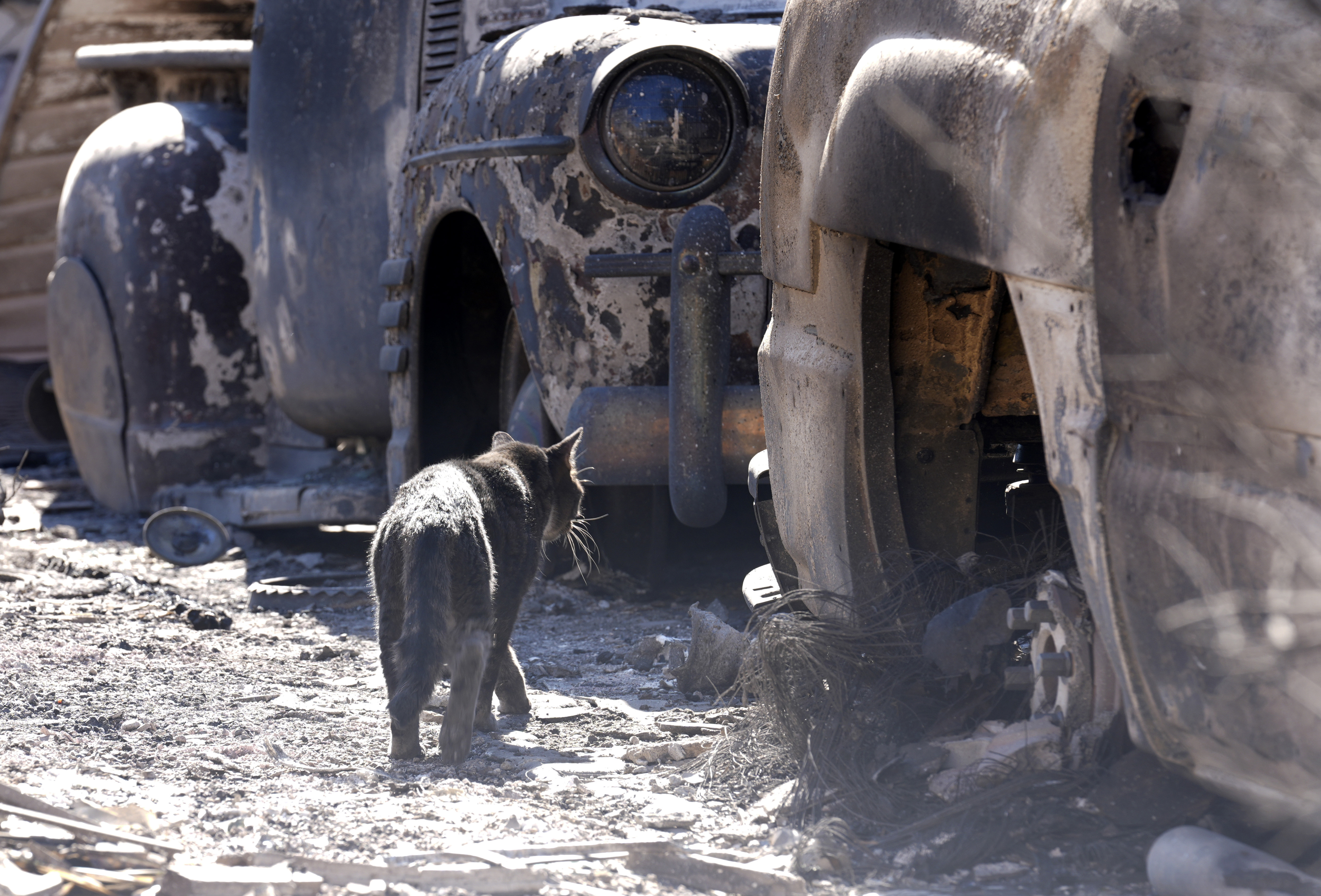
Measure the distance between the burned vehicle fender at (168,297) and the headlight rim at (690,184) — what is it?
2959mm

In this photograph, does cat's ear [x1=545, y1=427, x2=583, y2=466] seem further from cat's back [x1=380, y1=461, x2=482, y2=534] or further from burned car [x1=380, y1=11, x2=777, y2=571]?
cat's back [x1=380, y1=461, x2=482, y2=534]

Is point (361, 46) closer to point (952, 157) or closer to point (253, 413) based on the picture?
point (253, 413)

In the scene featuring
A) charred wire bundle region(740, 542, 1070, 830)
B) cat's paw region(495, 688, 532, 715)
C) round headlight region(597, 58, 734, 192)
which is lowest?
cat's paw region(495, 688, 532, 715)

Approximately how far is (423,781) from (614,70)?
1.91 m

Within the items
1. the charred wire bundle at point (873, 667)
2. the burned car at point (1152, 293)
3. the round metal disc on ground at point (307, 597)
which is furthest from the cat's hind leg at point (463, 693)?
the round metal disc on ground at point (307, 597)

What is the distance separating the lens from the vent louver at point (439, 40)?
483cm

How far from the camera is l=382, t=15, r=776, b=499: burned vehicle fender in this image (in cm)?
354

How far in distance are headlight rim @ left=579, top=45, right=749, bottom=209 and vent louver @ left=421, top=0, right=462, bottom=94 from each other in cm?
147

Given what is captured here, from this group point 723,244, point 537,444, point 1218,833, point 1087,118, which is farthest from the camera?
point 537,444

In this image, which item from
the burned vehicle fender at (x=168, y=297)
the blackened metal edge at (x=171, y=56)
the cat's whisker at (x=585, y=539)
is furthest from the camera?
the blackened metal edge at (x=171, y=56)

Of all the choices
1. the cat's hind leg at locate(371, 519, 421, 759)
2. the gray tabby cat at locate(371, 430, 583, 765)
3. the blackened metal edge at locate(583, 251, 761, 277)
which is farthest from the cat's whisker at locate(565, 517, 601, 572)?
the cat's hind leg at locate(371, 519, 421, 759)

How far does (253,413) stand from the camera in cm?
625

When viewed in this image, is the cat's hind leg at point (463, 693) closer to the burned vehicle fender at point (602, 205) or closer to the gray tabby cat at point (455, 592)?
the gray tabby cat at point (455, 592)

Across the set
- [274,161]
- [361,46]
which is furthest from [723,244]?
[274,161]
